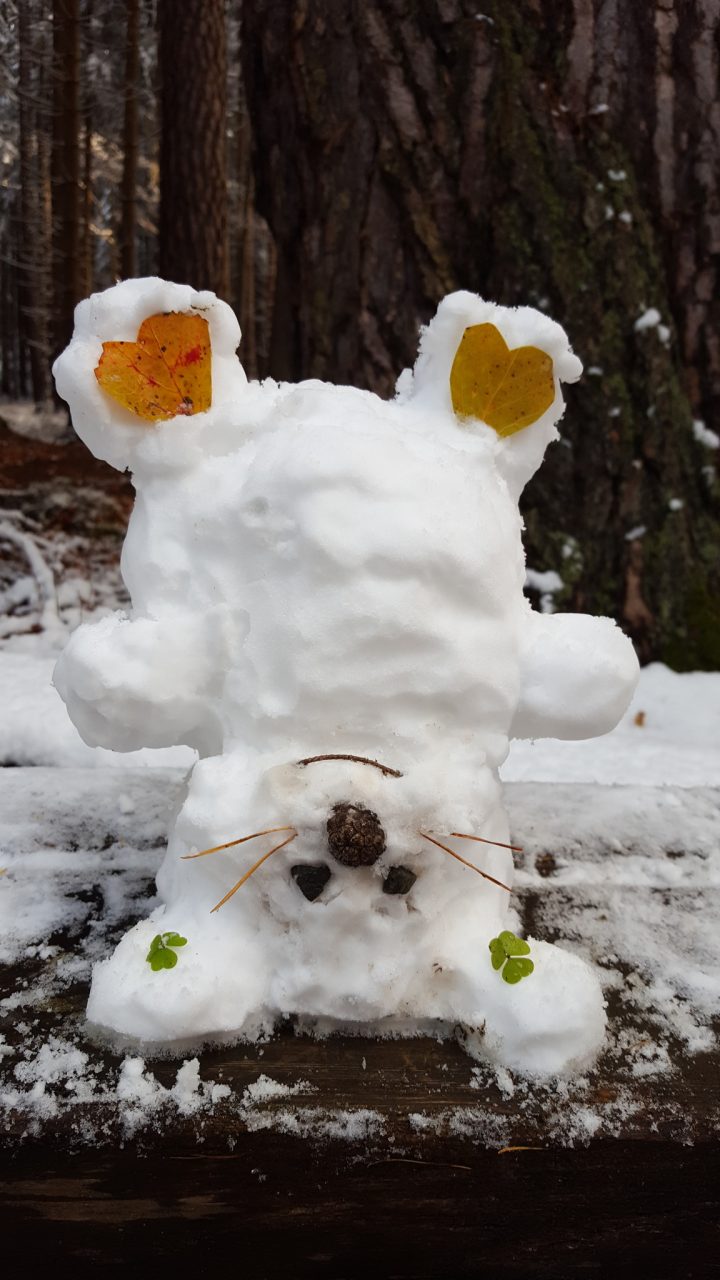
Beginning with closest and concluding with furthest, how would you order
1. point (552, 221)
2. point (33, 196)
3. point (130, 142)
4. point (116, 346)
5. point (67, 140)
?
point (116, 346)
point (552, 221)
point (67, 140)
point (130, 142)
point (33, 196)

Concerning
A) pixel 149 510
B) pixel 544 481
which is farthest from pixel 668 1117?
pixel 544 481

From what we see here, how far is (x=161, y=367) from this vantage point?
1.06 meters

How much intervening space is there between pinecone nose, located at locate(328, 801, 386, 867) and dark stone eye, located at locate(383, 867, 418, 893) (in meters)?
0.03

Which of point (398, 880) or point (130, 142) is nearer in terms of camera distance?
point (398, 880)

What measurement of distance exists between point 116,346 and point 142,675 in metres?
0.40

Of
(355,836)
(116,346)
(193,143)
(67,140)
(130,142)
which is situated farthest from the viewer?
(130,142)

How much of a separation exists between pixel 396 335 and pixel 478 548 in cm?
202

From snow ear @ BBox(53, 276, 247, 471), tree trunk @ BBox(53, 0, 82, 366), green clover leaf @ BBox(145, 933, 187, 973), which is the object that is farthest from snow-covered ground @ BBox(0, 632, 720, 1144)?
tree trunk @ BBox(53, 0, 82, 366)

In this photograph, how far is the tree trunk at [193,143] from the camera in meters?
4.70

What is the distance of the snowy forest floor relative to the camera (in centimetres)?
88

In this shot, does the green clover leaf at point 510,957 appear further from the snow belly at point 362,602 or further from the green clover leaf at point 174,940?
the green clover leaf at point 174,940

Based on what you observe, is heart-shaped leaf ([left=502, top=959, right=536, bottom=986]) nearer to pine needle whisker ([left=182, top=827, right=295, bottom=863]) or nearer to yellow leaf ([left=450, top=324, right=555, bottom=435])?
pine needle whisker ([left=182, top=827, right=295, bottom=863])

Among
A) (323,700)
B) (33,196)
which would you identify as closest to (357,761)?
(323,700)

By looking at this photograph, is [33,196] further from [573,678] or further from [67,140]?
[573,678]
